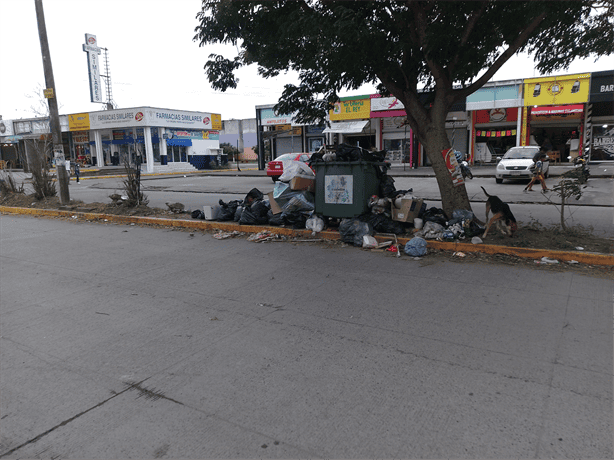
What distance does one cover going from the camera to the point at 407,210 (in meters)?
8.01

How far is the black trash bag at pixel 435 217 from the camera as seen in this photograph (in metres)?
7.96

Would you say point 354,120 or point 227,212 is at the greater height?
point 354,120

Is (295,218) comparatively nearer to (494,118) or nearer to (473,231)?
(473,231)

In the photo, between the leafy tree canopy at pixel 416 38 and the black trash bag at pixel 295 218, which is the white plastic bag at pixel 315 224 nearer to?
the black trash bag at pixel 295 218

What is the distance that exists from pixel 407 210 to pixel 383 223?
498mm

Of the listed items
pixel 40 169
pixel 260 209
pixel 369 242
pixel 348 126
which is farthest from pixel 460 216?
pixel 348 126

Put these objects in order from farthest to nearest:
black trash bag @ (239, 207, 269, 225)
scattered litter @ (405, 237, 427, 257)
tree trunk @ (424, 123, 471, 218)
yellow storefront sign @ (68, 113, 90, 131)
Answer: yellow storefront sign @ (68, 113, 90, 131)
black trash bag @ (239, 207, 269, 225)
tree trunk @ (424, 123, 471, 218)
scattered litter @ (405, 237, 427, 257)

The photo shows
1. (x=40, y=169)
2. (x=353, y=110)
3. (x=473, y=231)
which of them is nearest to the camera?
(x=473, y=231)

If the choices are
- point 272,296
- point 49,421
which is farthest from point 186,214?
point 49,421

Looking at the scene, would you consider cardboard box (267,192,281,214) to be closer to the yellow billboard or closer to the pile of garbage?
the pile of garbage

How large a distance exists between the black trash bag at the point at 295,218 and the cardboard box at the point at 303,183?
1.68 ft

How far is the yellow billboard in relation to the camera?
2602 cm

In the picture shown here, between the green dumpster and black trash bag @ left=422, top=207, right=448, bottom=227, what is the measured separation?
3.48 ft

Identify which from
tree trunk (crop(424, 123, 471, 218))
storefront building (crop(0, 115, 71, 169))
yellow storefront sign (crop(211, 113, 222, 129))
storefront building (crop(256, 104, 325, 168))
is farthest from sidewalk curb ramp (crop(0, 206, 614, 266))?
storefront building (crop(0, 115, 71, 169))
